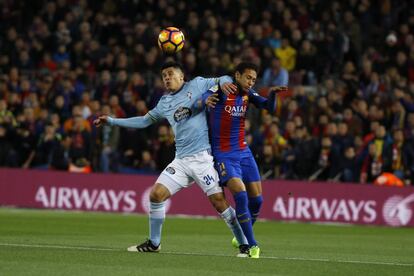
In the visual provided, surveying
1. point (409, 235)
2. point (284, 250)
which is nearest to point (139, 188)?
point (409, 235)

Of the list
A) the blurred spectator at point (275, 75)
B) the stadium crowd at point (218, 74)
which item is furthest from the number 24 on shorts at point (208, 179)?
the blurred spectator at point (275, 75)

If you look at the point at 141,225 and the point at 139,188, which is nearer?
the point at 141,225

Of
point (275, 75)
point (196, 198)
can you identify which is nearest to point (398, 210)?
point (196, 198)

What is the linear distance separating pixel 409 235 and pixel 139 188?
7.15 metres

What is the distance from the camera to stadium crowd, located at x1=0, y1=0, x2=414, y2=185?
23516mm

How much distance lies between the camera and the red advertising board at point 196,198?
22.1 metres

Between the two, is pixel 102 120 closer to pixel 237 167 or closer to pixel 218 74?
pixel 237 167

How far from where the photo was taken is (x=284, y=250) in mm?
14156

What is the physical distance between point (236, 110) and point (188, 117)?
0.80 meters

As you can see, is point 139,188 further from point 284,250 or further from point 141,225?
point 284,250

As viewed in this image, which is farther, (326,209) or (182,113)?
(326,209)

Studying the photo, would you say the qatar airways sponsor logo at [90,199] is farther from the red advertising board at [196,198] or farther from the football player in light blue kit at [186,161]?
the football player in light blue kit at [186,161]

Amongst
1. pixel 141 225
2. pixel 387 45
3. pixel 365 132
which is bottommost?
pixel 141 225

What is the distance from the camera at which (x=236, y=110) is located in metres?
13.1
